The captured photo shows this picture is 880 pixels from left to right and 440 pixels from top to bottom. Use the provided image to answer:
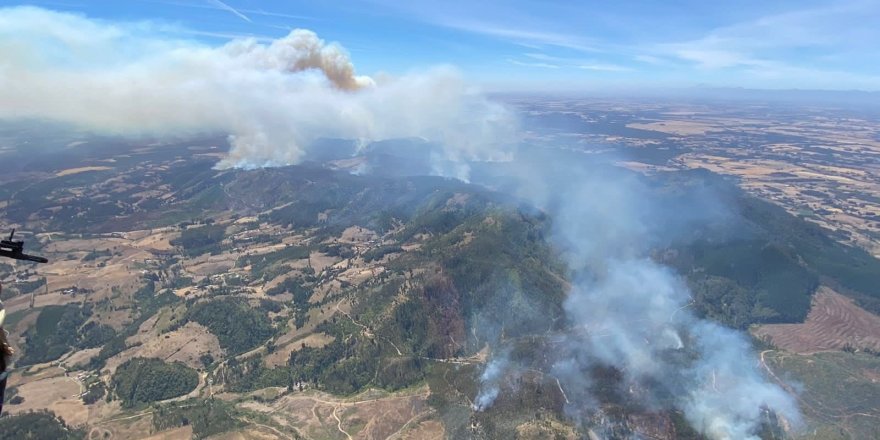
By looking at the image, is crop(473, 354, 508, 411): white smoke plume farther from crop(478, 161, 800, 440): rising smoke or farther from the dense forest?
the dense forest

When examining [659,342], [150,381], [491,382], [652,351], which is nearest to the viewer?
[491,382]

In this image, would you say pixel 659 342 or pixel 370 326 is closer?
pixel 659 342

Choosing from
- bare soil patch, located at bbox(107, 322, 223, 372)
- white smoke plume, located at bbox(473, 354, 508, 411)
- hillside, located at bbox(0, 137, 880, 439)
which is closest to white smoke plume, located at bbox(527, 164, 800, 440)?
hillside, located at bbox(0, 137, 880, 439)

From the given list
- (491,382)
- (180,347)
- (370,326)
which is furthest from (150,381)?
(491,382)

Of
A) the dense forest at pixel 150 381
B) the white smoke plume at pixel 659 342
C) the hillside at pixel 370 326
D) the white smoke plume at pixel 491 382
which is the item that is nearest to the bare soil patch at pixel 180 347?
the hillside at pixel 370 326

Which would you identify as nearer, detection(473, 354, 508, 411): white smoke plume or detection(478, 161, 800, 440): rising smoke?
detection(478, 161, 800, 440): rising smoke

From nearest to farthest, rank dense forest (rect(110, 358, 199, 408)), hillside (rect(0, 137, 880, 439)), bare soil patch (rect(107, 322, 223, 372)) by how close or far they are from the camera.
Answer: hillside (rect(0, 137, 880, 439)), dense forest (rect(110, 358, 199, 408)), bare soil patch (rect(107, 322, 223, 372))

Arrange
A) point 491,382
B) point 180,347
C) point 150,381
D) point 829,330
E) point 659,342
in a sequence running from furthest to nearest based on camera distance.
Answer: point 180,347
point 829,330
point 659,342
point 150,381
point 491,382

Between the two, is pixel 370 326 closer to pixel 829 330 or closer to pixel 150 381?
pixel 150 381

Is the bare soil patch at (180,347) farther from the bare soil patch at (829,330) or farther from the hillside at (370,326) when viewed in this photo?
the bare soil patch at (829,330)

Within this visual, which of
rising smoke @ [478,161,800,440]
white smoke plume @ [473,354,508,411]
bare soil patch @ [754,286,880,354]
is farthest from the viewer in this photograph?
bare soil patch @ [754,286,880,354]

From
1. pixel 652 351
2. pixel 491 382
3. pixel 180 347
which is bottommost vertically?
pixel 180 347
